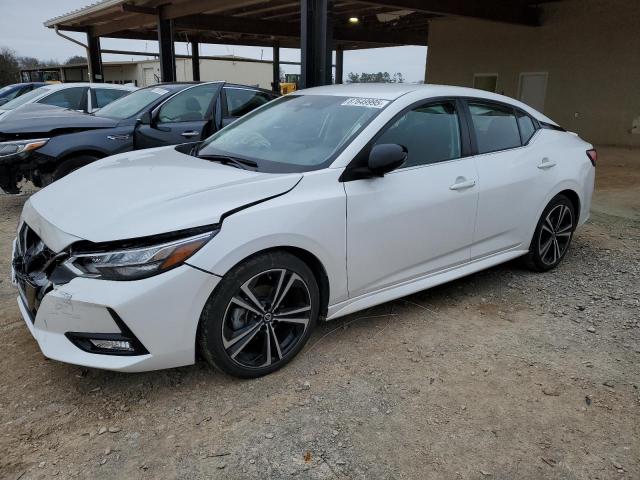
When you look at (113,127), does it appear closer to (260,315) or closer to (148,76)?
(260,315)

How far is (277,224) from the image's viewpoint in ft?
9.03

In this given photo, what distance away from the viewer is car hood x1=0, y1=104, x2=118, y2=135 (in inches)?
242

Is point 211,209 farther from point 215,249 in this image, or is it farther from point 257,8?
point 257,8

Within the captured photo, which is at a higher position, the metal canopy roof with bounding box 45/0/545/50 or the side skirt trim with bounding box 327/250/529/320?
the metal canopy roof with bounding box 45/0/545/50

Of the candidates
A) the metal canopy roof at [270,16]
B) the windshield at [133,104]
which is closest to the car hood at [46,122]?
the windshield at [133,104]

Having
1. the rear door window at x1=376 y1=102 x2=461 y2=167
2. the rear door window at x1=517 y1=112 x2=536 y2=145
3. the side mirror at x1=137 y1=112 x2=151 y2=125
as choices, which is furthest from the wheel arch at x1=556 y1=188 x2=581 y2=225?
the side mirror at x1=137 y1=112 x2=151 y2=125

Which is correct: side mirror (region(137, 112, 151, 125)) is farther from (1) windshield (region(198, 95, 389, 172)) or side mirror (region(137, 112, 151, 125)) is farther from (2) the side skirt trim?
(2) the side skirt trim

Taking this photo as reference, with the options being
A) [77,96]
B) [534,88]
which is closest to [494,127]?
[77,96]

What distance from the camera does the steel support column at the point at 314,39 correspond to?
7.73 meters

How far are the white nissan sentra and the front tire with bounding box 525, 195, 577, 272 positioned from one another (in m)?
0.06

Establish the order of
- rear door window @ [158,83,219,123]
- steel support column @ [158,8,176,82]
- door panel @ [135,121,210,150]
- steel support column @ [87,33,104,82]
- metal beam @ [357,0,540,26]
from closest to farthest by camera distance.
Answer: door panel @ [135,121,210,150], rear door window @ [158,83,219,123], metal beam @ [357,0,540,26], steel support column @ [158,8,176,82], steel support column @ [87,33,104,82]

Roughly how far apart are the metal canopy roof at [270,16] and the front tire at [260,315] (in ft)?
27.0

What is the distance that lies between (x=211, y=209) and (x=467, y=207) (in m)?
1.91

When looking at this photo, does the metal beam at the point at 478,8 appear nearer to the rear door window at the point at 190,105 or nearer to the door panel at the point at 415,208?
the rear door window at the point at 190,105
